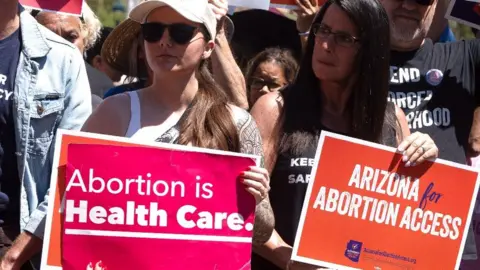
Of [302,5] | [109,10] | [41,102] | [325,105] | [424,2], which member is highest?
[424,2]

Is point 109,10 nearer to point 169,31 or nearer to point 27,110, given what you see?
point 27,110

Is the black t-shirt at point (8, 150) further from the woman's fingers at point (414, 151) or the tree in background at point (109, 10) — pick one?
the tree in background at point (109, 10)

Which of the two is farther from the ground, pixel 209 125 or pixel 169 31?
pixel 169 31

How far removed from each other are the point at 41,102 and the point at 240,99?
3.03 feet

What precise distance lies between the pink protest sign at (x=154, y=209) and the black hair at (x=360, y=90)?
57cm

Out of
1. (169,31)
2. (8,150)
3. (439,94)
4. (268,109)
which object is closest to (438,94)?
(439,94)

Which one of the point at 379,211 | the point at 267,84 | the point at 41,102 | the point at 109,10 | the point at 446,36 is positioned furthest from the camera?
the point at 109,10

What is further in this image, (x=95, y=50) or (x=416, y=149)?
(x=95, y=50)

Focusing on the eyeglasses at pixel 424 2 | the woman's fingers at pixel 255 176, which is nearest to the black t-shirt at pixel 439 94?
the eyeglasses at pixel 424 2

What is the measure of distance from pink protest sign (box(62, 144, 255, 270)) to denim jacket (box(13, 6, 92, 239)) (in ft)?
1.85

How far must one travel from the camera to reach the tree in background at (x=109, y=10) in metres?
11.2

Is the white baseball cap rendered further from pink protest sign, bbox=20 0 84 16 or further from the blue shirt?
the blue shirt

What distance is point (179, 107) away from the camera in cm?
434

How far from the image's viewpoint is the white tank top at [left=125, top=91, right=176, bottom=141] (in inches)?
166
